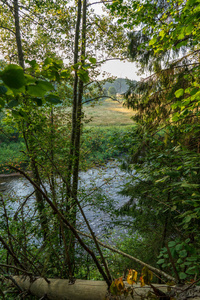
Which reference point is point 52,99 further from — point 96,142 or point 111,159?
point 96,142

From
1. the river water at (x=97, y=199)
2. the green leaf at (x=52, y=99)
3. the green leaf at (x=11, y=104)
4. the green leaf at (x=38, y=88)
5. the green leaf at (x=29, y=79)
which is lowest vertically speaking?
the river water at (x=97, y=199)

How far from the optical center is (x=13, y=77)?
23.5 inches

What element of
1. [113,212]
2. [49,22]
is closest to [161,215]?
[113,212]

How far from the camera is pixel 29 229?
9.86 ft

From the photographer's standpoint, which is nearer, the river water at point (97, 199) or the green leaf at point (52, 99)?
the green leaf at point (52, 99)

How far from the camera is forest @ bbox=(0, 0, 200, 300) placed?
3.44 feet

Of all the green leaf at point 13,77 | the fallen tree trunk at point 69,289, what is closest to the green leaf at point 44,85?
the green leaf at point 13,77

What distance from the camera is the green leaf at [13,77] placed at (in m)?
0.59

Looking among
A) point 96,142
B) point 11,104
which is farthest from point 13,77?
point 96,142

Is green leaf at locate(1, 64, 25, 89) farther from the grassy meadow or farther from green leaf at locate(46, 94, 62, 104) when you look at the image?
the grassy meadow

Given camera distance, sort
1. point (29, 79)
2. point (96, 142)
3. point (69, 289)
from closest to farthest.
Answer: point (29, 79) < point (69, 289) < point (96, 142)

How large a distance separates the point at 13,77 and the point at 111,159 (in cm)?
413

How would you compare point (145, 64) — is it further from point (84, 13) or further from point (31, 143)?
point (31, 143)

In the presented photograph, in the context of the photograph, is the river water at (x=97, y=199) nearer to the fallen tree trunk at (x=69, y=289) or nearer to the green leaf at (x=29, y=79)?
the fallen tree trunk at (x=69, y=289)
